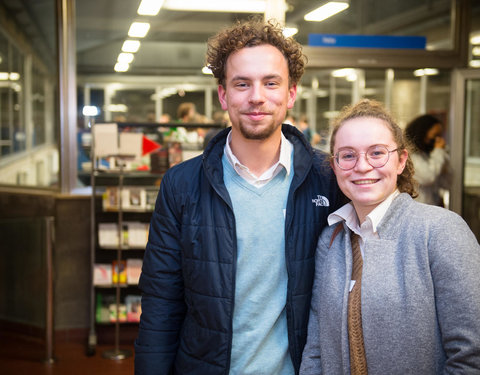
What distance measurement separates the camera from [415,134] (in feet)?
15.9

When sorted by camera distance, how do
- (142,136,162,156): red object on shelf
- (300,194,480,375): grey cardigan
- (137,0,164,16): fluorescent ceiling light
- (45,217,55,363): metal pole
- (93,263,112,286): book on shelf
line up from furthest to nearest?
(137,0,164,16): fluorescent ceiling light, (93,263,112,286): book on shelf, (142,136,162,156): red object on shelf, (45,217,55,363): metal pole, (300,194,480,375): grey cardigan

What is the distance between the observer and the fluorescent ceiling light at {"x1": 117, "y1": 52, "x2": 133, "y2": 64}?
5.69 m

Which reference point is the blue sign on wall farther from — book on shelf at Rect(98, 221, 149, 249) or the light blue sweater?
the light blue sweater

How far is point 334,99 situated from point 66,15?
4038mm

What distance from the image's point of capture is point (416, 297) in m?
1.42

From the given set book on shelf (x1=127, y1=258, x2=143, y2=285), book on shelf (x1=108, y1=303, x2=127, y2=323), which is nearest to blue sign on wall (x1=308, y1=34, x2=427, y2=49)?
book on shelf (x1=127, y1=258, x2=143, y2=285)

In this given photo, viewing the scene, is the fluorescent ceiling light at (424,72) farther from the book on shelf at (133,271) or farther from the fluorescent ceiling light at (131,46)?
the book on shelf at (133,271)

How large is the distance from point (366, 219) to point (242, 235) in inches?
14.8

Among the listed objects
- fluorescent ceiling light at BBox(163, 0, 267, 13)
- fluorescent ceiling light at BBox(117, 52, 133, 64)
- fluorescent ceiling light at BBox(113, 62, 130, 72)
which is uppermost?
fluorescent ceiling light at BBox(163, 0, 267, 13)

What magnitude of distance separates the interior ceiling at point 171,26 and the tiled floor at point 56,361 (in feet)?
7.84

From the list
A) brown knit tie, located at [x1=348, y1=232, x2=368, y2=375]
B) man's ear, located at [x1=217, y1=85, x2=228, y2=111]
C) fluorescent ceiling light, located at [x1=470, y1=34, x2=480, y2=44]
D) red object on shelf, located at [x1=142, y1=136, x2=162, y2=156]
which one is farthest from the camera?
fluorescent ceiling light, located at [x1=470, y1=34, x2=480, y2=44]

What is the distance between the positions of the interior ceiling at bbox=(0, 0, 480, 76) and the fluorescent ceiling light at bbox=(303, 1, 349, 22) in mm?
42

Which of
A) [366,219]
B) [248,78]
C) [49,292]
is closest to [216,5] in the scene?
[49,292]

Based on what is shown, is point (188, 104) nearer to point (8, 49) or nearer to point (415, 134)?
point (8, 49)
